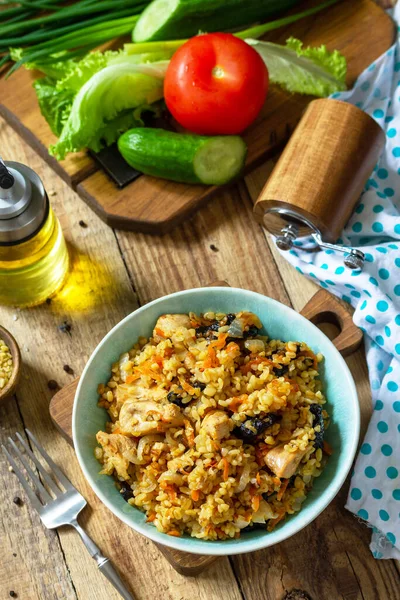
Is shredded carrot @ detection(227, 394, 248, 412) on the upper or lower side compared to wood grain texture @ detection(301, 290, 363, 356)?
upper

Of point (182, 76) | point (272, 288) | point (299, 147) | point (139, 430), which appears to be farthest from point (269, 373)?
point (182, 76)

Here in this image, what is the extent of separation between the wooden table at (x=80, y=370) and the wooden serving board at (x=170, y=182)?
10cm

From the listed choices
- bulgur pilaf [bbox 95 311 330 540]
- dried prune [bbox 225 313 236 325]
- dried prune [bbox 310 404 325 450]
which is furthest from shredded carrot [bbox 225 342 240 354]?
dried prune [bbox 310 404 325 450]

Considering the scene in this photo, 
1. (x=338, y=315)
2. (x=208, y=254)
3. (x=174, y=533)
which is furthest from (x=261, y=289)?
(x=174, y=533)

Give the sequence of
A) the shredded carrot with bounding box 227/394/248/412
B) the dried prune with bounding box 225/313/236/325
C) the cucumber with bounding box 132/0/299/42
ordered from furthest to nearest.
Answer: the cucumber with bounding box 132/0/299/42, the dried prune with bounding box 225/313/236/325, the shredded carrot with bounding box 227/394/248/412

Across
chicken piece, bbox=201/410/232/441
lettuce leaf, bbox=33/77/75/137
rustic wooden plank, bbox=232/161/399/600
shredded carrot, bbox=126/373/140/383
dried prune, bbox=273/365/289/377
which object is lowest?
rustic wooden plank, bbox=232/161/399/600

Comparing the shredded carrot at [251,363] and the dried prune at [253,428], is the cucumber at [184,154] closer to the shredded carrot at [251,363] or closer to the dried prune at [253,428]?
the shredded carrot at [251,363]

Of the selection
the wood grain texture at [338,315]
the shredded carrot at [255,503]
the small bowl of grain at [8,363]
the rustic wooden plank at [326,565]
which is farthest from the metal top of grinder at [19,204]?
the rustic wooden plank at [326,565]

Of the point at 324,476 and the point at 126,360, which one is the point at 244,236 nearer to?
the point at 126,360

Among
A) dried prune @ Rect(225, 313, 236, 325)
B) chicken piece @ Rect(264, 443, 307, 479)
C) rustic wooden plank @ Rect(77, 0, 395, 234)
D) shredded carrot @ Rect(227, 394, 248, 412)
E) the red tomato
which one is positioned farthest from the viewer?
rustic wooden plank @ Rect(77, 0, 395, 234)

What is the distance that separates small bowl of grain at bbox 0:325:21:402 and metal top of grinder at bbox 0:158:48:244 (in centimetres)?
45

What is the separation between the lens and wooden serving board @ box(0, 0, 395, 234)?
3.39m

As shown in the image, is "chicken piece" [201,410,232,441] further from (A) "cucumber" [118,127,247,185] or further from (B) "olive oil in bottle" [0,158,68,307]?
(A) "cucumber" [118,127,247,185]

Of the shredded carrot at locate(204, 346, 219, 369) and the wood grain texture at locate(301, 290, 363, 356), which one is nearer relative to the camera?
the shredded carrot at locate(204, 346, 219, 369)
